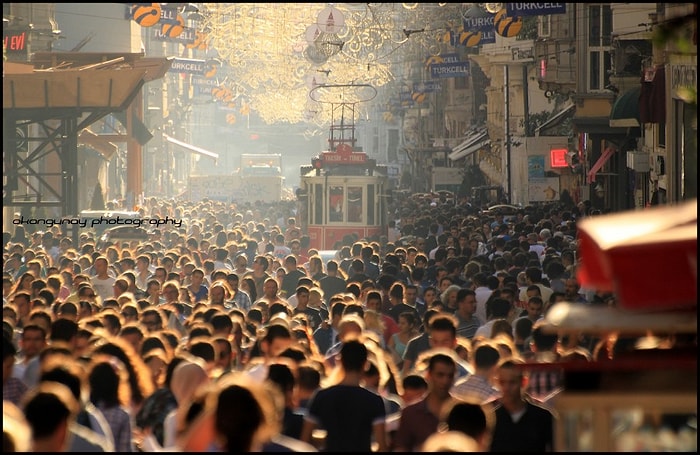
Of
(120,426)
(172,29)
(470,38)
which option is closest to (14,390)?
(120,426)

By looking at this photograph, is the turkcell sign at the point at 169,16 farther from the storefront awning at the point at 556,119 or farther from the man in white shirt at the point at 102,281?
the man in white shirt at the point at 102,281

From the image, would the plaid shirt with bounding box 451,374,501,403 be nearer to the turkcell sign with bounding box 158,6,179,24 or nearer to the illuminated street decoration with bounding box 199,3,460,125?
the illuminated street decoration with bounding box 199,3,460,125

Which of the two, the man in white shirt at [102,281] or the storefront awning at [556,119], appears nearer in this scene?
the man in white shirt at [102,281]

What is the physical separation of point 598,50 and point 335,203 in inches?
304

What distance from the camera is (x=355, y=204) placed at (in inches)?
1404

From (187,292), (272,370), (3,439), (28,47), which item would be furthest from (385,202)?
(3,439)

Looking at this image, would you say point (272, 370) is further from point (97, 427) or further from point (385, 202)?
point (385, 202)

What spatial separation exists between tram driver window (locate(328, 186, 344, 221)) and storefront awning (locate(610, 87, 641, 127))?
6.89 meters

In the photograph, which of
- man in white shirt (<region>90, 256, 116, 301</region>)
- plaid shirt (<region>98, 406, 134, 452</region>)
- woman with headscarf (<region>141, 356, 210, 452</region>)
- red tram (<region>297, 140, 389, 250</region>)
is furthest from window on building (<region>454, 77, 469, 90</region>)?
plaid shirt (<region>98, 406, 134, 452</region>)

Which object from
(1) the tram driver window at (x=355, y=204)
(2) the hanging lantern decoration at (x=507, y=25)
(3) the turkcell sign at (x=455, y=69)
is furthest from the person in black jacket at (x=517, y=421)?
(3) the turkcell sign at (x=455, y=69)

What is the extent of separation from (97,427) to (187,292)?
9.47 meters

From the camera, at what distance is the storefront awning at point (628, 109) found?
30695 mm

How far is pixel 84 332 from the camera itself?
11.4 m

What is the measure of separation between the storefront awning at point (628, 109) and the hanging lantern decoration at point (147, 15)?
11438 mm
